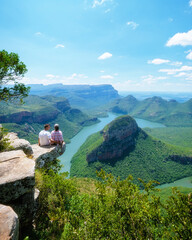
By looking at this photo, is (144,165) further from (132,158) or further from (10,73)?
(10,73)

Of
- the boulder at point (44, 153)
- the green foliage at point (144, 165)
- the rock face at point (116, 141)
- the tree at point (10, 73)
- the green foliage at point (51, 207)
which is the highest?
the tree at point (10, 73)

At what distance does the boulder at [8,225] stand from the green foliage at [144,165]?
259 ft

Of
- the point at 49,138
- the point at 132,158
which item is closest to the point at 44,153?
the point at 49,138

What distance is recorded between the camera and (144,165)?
3364 inches

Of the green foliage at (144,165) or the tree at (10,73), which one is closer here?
the tree at (10,73)

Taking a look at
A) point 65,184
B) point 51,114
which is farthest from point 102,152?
point 51,114

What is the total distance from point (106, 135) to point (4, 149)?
87957 mm

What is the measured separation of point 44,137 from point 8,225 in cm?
912

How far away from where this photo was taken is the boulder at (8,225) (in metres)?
3.69

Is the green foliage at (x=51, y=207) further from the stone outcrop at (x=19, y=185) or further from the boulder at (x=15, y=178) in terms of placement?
the boulder at (x=15, y=178)

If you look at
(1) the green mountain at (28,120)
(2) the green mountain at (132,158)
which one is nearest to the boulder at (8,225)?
(2) the green mountain at (132,158)

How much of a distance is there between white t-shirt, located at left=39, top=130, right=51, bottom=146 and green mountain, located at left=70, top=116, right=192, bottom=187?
72756 millimetres

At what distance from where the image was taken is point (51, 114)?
170000 mm

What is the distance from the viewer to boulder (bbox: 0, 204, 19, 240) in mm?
3692
